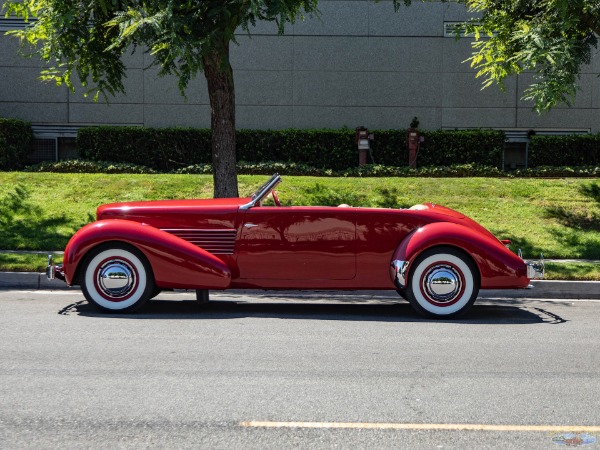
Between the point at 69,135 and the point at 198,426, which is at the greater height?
the point at 69,135

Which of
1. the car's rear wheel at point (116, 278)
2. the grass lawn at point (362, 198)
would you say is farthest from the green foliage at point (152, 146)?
the car's rear wheel at point (116, 278)

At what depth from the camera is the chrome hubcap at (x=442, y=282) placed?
7.90m

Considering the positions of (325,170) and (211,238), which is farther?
(325,170)

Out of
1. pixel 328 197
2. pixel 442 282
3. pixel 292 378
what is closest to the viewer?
pixel 292 378

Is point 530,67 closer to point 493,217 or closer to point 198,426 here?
point 493,217

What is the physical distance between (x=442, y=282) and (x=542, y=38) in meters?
7.35

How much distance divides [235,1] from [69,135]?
11.3 metres

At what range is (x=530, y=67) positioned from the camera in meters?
13.5

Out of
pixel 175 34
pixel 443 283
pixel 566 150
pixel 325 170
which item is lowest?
pixel 443 283

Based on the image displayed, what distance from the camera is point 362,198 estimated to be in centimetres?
1523

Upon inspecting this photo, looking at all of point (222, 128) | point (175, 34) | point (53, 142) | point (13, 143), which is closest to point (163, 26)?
point (175, 34)

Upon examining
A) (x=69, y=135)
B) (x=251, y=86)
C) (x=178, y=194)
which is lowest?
(x=178, y=194)

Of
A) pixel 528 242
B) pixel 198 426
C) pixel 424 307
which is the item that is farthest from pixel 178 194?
pixel 198 426

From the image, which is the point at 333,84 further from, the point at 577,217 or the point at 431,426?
the point at 431,426
